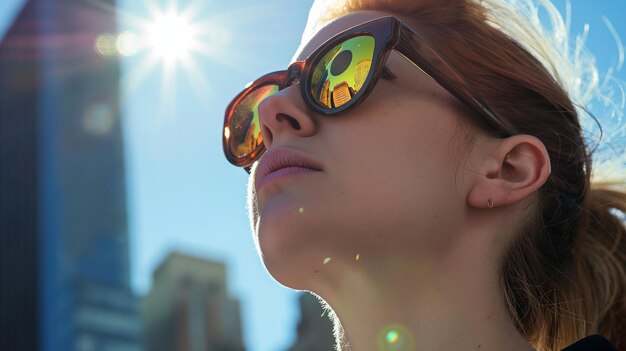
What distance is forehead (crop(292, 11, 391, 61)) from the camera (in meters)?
2.58

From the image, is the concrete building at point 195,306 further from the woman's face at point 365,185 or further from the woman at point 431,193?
the woman's face at point 365,185

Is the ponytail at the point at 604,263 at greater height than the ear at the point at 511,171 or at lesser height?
lesser

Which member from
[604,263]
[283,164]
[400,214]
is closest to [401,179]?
[400,214]

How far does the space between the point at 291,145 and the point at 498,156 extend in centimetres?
62

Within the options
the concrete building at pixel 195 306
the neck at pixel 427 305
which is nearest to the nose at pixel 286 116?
the neck at pixel 427 305

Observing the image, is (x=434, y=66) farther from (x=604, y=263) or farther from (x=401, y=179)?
(x=604, y=263)

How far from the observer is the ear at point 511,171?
2.29 metres

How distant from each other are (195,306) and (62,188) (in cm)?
1658

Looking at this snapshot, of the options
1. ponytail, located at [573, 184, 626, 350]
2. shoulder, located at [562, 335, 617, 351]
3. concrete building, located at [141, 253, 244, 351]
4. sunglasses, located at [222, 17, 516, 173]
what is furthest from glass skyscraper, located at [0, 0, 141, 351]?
shoulder, located at [562, 335, 617, 351]

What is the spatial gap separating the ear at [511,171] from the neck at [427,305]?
0.19 m

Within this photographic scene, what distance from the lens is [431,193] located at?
7.07ft

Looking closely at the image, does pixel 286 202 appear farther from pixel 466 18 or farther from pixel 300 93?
pixel 466 18

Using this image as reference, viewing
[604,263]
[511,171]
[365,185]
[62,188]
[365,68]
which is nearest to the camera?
[365,185]

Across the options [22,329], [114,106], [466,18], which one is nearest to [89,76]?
[114,106]
